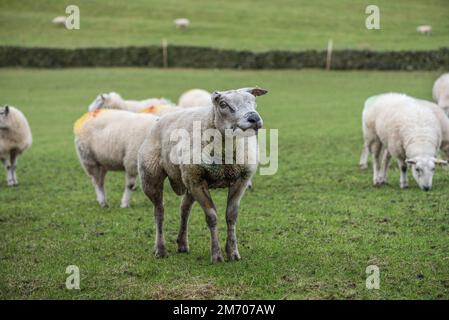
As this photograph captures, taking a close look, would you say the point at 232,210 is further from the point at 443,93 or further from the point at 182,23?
the point at 182,23

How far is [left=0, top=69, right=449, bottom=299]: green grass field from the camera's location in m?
7.34

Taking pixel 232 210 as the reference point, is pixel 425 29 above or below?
above

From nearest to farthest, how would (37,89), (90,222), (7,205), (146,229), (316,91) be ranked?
(146,229)
(90,222)
(7,205)
(316,91)
(37,89)

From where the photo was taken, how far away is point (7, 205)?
43.4 ft

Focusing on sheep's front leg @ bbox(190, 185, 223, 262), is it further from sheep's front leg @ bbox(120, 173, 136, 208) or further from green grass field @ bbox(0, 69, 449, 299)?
sheep's front leg @ bbox(120, 173, 136, 208)

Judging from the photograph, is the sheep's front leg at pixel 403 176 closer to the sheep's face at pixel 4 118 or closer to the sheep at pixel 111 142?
the sheep at pixel 111 142

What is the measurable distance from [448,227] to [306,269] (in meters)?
2.87

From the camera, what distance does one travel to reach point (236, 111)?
743cm

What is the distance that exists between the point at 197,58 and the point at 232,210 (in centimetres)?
3499

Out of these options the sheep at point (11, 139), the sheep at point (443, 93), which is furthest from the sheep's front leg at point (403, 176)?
the sheep at point (11, 139)

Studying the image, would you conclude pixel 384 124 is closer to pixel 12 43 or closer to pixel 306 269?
pixel 306 269

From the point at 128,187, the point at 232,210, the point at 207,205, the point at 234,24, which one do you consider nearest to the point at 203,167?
the point at 207,205

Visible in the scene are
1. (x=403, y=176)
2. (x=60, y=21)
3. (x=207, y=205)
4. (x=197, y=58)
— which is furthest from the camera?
(x=60, y=21)

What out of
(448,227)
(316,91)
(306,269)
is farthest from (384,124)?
(316,91)
